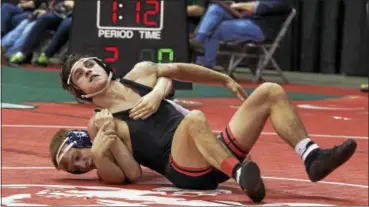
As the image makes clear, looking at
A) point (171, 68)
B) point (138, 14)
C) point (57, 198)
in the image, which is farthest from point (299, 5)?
point (57, 198)

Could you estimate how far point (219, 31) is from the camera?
1145 cm

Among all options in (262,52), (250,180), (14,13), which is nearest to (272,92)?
(250,180)

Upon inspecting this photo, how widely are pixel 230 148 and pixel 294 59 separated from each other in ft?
33.0

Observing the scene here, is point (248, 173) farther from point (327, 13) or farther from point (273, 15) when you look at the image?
point (327, 13)

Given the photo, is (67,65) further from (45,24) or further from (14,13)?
(14,13)

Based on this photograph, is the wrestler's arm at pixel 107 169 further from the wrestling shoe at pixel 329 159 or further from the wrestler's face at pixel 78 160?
the wrestling shoe at pixel 329 159

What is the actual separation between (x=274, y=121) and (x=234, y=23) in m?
7.35

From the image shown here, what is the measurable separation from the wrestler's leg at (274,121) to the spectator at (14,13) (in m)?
11.0

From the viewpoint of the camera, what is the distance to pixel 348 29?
43.8 feet

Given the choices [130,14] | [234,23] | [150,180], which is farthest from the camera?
[234,23]

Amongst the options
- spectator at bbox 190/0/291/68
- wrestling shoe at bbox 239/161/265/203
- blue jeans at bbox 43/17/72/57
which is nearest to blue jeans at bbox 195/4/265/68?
spectator at bbox 190/0/291/68

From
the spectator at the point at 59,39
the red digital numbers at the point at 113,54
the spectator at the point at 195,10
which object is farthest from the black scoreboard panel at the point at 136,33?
the spectator at the point at 59,39

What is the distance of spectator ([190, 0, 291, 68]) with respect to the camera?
11211 millimetres

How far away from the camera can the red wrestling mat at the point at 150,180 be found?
3.83 metres
